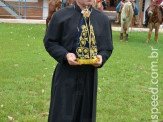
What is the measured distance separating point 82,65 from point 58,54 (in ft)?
0.77

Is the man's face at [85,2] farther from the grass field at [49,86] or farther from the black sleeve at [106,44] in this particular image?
the grass field at [49,86]

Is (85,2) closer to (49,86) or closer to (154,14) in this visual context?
(49,86)

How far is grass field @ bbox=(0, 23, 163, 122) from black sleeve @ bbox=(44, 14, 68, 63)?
2.03 meters

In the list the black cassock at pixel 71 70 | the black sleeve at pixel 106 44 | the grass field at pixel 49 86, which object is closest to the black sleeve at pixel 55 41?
the black cassock at pixel 71 70

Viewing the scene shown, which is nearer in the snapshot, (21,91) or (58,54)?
(58,54)

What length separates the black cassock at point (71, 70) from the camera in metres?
2.80

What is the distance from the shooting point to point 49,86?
6.17 metres

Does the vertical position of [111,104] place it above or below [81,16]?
below

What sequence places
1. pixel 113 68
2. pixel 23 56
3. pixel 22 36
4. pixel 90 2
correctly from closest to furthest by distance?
pixel 90 2 → pixel 113 68 → pixel 23 56 → pixel 22 36

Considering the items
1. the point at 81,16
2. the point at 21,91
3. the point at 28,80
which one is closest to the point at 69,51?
the point at 81,16

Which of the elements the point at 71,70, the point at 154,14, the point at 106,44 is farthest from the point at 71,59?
the point at 154,14

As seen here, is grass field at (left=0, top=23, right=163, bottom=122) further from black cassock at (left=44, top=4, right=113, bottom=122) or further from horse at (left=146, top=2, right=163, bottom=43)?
horse at (left=146, top=2, right=163, bottom=43)

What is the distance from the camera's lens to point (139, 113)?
5086mm

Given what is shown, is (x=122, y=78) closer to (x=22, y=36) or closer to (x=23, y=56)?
(x=23, y=56)
